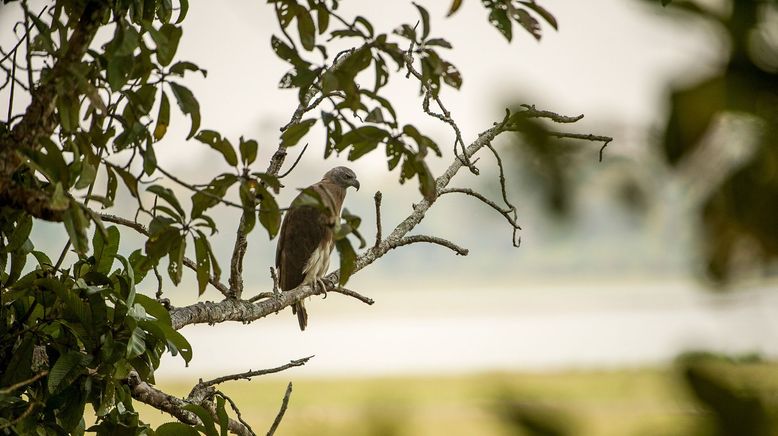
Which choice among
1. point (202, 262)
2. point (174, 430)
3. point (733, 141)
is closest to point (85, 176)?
point (202, 262)

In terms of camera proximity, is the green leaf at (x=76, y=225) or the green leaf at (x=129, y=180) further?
the green leaf at (x=129, y=180)

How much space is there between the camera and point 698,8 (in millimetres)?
335

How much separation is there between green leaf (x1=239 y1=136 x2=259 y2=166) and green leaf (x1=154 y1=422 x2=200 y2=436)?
48 centimetres

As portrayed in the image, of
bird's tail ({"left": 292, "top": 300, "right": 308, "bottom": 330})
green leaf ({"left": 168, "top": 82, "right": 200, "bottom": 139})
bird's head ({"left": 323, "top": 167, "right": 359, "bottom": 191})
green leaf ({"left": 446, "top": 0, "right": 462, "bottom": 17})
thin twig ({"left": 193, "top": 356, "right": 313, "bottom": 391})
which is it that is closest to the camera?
green leaf ({"left": 446, "top": 0, "right": 462, "bottom": 17})

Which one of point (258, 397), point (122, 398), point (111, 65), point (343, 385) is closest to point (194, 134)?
point (111, 65)

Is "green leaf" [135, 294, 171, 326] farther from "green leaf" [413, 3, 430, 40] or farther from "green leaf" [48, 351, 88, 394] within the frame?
"green leaf" [413, 3, 430, 40]

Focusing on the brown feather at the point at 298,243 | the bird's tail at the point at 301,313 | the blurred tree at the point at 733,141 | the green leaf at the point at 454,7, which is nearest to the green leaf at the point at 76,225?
the green leaf at the point at 454,7

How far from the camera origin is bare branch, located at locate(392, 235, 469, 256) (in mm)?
2129

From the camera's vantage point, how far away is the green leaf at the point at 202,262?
4.56ft

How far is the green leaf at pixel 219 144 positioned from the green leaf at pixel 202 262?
128 mm

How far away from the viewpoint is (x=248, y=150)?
1.36 m

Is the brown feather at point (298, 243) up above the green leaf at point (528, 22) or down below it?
above

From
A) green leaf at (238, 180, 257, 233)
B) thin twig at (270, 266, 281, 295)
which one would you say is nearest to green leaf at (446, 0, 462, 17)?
green leaf at (238, 180, 257, 233)

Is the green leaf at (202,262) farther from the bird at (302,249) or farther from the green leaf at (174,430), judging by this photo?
the bird at (302,249)
